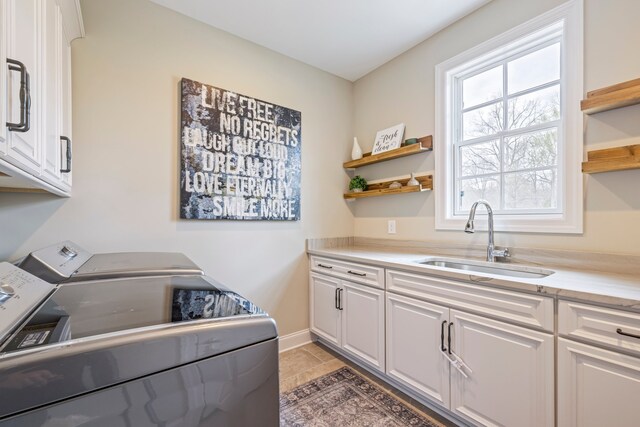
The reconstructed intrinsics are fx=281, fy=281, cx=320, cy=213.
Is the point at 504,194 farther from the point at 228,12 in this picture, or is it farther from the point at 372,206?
the point at 228,12

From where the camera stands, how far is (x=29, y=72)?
2.86 ft

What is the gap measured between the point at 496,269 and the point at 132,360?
194cm

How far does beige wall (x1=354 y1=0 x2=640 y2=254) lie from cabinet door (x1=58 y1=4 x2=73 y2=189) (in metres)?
2.27

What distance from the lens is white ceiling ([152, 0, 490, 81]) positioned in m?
1.94

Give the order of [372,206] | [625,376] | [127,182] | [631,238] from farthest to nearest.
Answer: [372,206]
[127,182]
[631,238]
[625,376]

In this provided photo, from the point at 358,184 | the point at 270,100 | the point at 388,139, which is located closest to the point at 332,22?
the point at 270,100

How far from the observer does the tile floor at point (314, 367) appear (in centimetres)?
180

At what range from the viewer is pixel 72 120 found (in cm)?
165

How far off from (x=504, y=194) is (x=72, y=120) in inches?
110

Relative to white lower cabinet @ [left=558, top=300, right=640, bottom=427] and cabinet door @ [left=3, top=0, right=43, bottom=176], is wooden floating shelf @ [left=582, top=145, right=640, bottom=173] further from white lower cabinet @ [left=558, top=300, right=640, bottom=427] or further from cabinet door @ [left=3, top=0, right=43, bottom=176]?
cabinet door @ [left=3, top=0, right=43, bottom=176]

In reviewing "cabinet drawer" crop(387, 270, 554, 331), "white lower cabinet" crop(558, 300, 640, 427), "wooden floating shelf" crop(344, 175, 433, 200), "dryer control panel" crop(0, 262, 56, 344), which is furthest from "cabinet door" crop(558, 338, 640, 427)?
"dryer control panel" crop(0, 262, 56, 344)

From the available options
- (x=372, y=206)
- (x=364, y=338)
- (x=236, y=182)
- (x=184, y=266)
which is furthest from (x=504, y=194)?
(x=184, y=266)

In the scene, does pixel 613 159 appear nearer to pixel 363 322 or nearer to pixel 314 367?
pixel 363 322

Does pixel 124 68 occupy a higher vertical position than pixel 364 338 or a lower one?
higher
